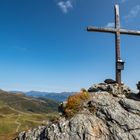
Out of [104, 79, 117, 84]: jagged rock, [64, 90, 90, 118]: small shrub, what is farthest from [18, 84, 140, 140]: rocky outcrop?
[104, 79, 117, 84]: jagged rock

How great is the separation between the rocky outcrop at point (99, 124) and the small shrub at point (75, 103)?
383 millimetres

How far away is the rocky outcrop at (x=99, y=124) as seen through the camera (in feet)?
55.2

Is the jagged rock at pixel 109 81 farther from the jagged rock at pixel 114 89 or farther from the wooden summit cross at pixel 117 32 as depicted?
the wooden summit cross at pixel 117 32

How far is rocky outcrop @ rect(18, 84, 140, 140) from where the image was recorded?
662 inches

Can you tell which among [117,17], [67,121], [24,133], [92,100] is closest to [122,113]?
[92,100]

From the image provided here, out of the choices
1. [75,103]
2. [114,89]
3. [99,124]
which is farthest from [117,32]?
[99,124]

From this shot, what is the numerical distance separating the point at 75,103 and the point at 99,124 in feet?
8.90

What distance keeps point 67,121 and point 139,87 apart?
7067 mm

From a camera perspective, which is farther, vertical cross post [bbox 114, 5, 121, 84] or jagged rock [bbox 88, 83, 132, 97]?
vertical cross post [bbox 114, 5, 121, 84]

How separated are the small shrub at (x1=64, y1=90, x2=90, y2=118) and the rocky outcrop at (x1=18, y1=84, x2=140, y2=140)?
383 mm

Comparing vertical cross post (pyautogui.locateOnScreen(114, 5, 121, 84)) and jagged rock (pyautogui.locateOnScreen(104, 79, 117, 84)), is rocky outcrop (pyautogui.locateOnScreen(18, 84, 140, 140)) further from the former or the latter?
jagged rock (pyautogui.locateOnScreen(104, 79, 117, 84))

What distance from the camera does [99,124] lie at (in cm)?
1748

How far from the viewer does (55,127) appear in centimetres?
1755

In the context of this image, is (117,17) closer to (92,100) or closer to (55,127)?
(92,100)
